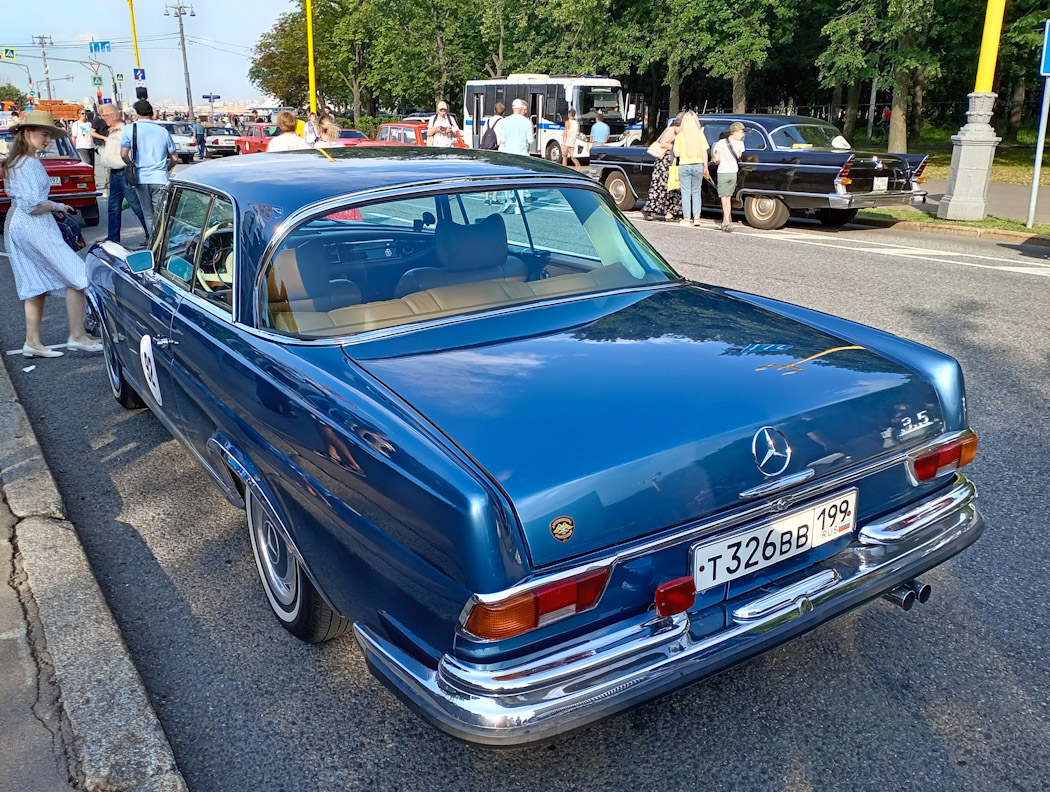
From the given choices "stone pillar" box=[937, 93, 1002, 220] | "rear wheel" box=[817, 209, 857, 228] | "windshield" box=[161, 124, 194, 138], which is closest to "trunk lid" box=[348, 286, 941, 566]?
"rear wheel" box=[817, 209, 857, 228]

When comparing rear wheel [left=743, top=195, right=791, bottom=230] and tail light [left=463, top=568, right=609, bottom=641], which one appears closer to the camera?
tail light [left=463, top=568, right=609, bottom=641]

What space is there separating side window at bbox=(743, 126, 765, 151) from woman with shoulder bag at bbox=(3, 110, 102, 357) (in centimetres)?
1032

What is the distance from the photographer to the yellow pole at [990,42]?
13273 mm

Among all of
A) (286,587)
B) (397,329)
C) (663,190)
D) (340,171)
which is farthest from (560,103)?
(286,587)

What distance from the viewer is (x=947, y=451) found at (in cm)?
272

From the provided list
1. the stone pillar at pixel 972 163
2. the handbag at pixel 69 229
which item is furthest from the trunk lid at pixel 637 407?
the stone pillar at pixel 972 163

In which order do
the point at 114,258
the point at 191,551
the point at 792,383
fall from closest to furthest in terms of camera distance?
1. the point at 792,383
2. the point at 191,551
3. the point at 114,258

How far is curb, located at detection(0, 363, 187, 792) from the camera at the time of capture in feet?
7.86

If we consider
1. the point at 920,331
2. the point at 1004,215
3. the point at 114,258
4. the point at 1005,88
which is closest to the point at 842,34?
the point at 1004,215

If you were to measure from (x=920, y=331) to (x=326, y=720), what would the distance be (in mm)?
5907

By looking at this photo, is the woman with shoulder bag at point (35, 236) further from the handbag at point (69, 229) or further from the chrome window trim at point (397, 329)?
the chrome window trim at point (397, 329)

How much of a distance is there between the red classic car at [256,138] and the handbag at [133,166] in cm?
2201

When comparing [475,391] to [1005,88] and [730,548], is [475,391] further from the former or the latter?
[1005,88]

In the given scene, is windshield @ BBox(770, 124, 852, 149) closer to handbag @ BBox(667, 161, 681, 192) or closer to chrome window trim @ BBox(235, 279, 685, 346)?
handbag @ BBox(667, 161, 681, 192)
